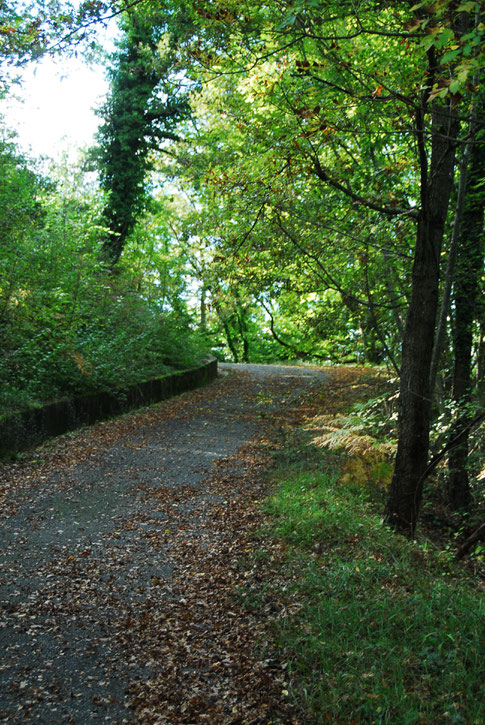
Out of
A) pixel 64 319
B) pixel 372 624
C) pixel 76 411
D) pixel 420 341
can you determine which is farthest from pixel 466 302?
pixel 64 319

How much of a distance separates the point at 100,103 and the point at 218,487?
1634 cm

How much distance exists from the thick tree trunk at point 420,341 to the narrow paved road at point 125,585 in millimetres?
1675

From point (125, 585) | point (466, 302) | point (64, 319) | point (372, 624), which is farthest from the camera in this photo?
point (64, 319)

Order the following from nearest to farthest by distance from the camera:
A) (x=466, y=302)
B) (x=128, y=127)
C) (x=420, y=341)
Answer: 1. (x=420, y=341)
2. (x=466, y=302)
3. (x=128, y=127)

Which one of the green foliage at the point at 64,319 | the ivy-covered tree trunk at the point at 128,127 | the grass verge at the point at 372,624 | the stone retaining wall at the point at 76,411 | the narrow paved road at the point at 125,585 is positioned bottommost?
the narrow paved road at the point at 125,585

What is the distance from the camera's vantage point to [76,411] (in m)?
10.0

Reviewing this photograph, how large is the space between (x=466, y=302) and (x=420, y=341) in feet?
6.99

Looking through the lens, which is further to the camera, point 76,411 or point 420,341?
point 76,411

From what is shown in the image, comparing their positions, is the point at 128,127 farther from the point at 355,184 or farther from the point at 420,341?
the point at 420,341

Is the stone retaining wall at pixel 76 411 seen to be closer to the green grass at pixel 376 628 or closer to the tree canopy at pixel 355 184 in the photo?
the tree canopy at pixel 355 184

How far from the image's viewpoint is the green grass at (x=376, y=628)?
2895 millimetres

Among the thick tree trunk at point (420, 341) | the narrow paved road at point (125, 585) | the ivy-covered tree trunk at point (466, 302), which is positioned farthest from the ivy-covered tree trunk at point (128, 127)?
the thick tree trunk at point (420, 341)

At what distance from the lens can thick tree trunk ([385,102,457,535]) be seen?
527 centimetres

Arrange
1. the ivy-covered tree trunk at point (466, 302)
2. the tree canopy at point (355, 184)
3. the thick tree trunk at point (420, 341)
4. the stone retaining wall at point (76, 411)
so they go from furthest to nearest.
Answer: the stone retaining wall at point (76, 411) → the ivy-covered tree trunk at point (466, 302) → the thick tree trunk at point (420, 341) → the tree canopy at point (355, 184)
